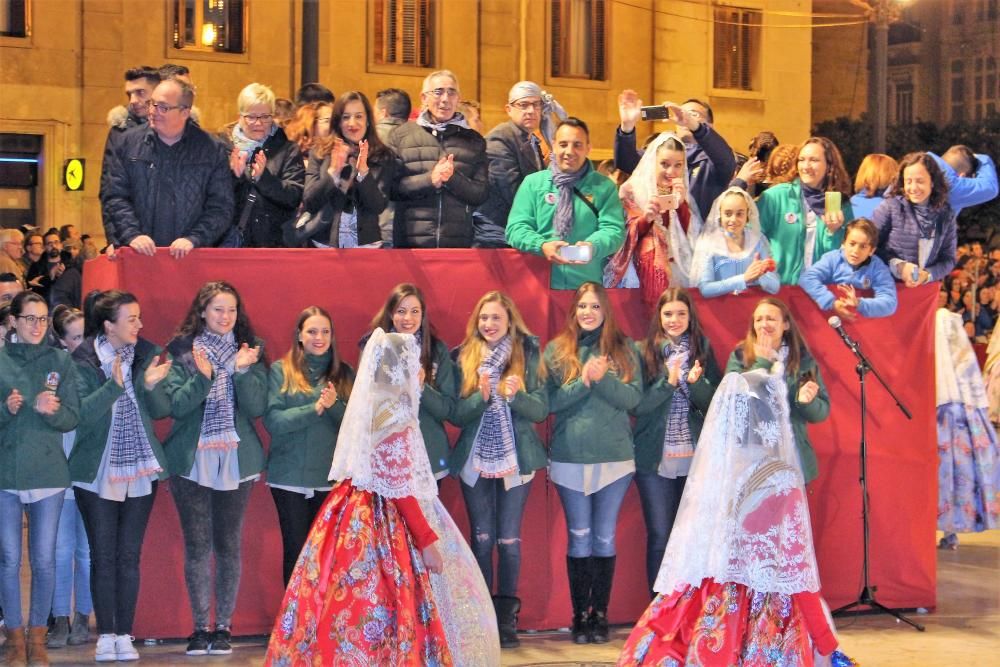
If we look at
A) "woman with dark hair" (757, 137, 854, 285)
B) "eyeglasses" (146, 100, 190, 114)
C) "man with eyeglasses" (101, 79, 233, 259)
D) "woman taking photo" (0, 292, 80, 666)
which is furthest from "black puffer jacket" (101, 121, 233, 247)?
"woman with dark hair" (757, 137, 854, 285)

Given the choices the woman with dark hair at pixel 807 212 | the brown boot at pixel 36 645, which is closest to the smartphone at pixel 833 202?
the woman with dark hair at pixel 807 212

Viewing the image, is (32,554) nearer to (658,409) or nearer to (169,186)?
(169,186)

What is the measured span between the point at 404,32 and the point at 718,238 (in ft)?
46.7

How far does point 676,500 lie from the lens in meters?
7.98

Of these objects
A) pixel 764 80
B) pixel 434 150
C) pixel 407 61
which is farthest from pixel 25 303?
pixel 764 80

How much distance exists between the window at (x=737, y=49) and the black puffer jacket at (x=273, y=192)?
16371 mm

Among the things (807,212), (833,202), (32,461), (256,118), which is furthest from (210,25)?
(32,461)

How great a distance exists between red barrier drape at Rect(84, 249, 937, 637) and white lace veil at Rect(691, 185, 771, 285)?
261mm

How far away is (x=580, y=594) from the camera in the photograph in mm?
7723

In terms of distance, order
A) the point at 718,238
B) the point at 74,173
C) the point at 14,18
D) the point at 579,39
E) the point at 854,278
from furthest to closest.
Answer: the point at 579,39
the point at 14,18
the point at 74,173
the point at 854,278
the point at 718,238

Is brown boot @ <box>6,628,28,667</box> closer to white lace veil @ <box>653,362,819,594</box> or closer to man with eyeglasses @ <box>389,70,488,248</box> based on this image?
man with eyeglasses @ <box>389,70,488,248</box>

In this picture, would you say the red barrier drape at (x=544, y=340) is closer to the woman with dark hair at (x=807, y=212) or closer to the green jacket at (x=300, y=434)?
the woman with dark hair at (x=807, y=212)

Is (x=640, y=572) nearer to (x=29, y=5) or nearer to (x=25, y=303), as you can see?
(x=25, y=303)

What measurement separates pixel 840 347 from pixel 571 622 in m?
2.24
